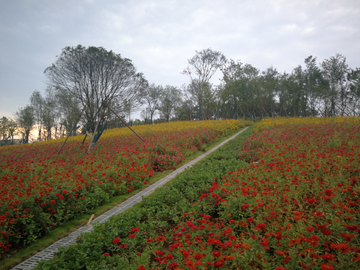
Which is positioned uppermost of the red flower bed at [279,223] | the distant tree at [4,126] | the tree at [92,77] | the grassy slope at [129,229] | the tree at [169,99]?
the tree at [169,99]

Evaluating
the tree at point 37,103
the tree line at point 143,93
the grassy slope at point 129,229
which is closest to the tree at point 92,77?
the tree line at point 143,93

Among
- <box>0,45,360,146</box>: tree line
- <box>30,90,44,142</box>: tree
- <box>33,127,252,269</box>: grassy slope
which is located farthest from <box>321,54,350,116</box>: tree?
<box>30,90,44,142</box>: tree

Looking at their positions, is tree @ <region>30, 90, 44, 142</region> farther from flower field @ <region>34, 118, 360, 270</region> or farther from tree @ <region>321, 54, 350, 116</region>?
tree @ <region>321, 54, 350, 116</region>

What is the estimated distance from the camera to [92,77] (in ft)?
56.5

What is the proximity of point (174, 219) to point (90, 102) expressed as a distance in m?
15.8

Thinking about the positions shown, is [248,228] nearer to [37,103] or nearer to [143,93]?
[143,93]

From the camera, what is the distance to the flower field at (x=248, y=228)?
2.88 meters

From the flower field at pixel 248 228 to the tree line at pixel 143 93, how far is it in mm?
11705

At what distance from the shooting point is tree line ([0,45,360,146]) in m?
17.0

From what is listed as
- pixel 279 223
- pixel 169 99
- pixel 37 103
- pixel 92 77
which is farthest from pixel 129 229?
pixel 169 99

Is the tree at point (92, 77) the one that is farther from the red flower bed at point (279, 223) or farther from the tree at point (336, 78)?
the tree at point (336, 78)

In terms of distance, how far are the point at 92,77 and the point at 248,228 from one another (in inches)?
693

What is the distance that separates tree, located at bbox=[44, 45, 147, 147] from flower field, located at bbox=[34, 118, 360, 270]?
13.1 meters

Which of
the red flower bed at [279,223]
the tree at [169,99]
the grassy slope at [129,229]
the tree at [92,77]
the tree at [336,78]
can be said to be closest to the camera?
the red flower bed at [279,223]
